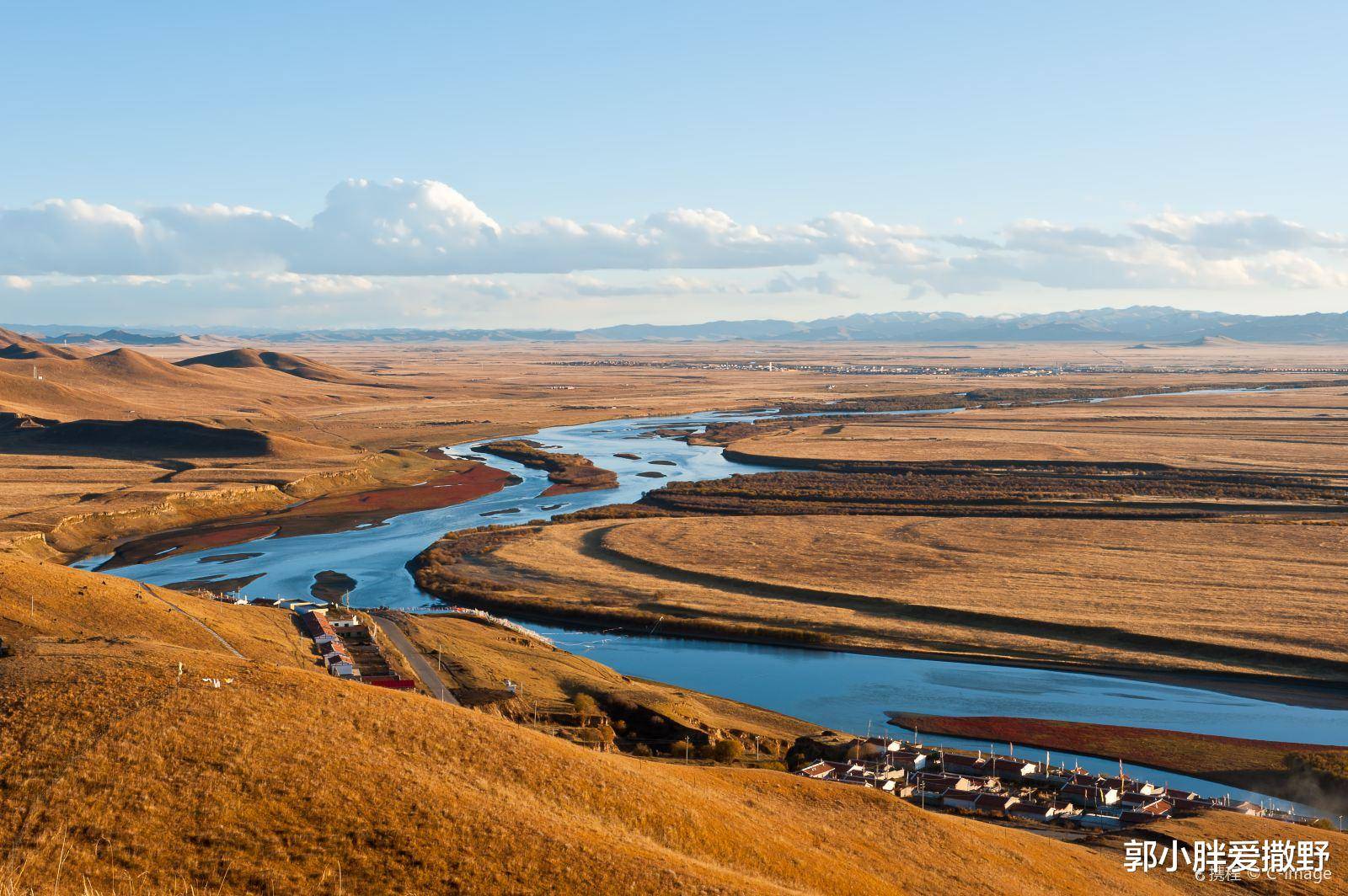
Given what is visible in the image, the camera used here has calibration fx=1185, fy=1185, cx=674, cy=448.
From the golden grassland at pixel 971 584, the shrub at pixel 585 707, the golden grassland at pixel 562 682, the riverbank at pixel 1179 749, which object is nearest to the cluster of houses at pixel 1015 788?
the riverbank at pixel 1179 749

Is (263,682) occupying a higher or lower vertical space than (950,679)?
higher

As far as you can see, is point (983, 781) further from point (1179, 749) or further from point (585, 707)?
point (585, 707)

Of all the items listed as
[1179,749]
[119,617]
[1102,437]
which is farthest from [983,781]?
[1102,437]

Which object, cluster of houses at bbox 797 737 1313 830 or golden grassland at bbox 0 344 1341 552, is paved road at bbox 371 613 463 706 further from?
golden grassland at bbox 0 344 1341 552

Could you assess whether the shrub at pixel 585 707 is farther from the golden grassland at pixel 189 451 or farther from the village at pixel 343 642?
the golden grassland at pixel 189 451

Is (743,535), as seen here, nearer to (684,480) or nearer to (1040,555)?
(1040,555)

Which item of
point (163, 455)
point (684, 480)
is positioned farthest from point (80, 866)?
point (163, 455)
